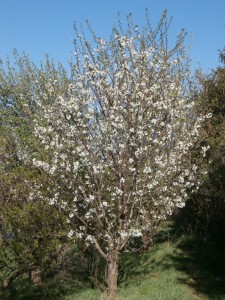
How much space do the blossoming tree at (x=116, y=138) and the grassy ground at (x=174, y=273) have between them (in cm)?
173

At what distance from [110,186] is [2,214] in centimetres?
332

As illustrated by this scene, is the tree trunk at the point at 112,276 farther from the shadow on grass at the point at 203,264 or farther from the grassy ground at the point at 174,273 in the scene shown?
the shadow on grass at the point at 203,264

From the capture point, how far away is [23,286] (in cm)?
1360

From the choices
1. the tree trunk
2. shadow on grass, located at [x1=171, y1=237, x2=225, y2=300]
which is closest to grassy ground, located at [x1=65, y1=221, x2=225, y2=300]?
shadow on grass, located at [x1=171, y1=237, x2=225, y2=300]

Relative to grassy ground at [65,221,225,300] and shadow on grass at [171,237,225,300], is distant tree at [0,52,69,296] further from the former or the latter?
shadow on grass at [171,237,225,300]

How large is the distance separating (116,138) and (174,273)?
6.65 metres

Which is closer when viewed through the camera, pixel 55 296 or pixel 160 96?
pixel 160 96

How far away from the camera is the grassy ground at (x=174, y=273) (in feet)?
37.2

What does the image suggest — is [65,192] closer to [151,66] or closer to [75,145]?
[75,145]

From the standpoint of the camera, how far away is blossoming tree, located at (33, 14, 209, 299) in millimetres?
9836

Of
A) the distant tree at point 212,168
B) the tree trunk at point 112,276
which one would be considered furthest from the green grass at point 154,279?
the distant tree at point 212,168

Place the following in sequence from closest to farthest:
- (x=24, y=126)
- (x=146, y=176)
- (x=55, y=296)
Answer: (x=146, y=176) → (x=55, y=296) → (x=24, y=126)

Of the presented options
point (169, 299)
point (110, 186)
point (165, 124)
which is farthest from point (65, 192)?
point (169, 299)

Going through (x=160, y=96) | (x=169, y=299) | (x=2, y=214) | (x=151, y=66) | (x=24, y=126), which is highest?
(x=24, y=126)
